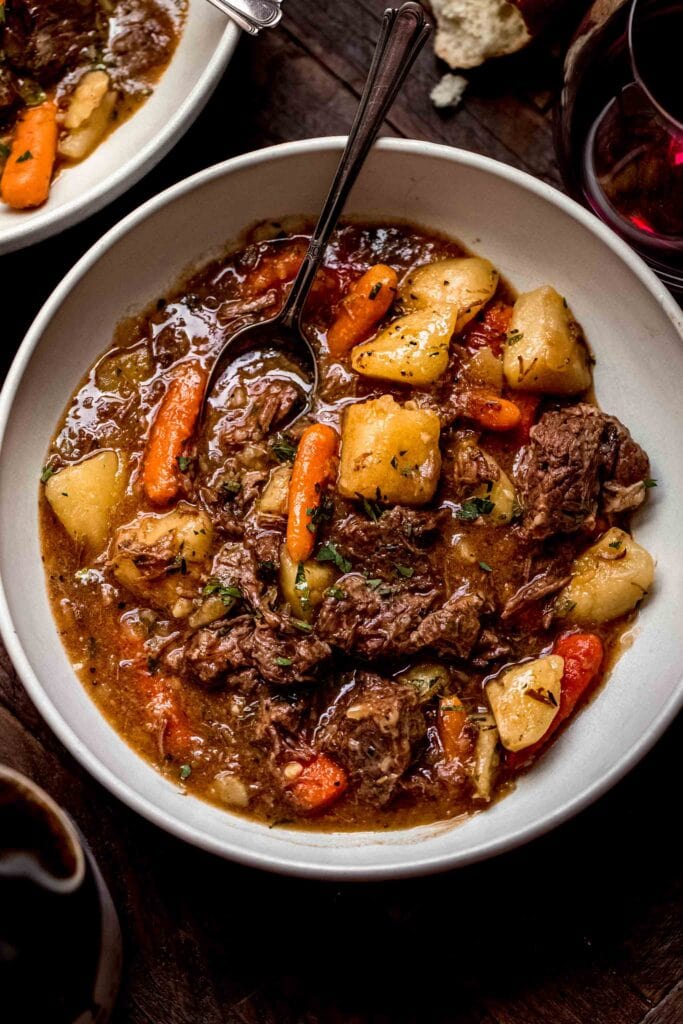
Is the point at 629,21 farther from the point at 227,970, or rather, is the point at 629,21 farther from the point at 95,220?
the point at 227,970

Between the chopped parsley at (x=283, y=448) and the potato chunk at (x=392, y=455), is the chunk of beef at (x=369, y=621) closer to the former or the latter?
the potato chunk at (x=392, y=455)

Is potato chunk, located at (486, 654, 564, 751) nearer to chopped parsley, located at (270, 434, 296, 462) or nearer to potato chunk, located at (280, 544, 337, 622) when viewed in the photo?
potato chunk, located at (280, 544, 337, 622)

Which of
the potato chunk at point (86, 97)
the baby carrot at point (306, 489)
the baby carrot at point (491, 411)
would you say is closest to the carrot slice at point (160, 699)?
the baby carrot at point (306, 489)

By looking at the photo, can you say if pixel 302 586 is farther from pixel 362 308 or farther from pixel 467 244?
pixel 467 244

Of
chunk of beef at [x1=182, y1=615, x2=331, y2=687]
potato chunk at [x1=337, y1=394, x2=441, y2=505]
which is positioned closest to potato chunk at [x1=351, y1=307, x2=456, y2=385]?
potato chunk at [x1=337, y1=394, x2=441, y2=505]

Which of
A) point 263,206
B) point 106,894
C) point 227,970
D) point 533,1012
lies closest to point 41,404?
point 263,206

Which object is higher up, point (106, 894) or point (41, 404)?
point (41, 404)
